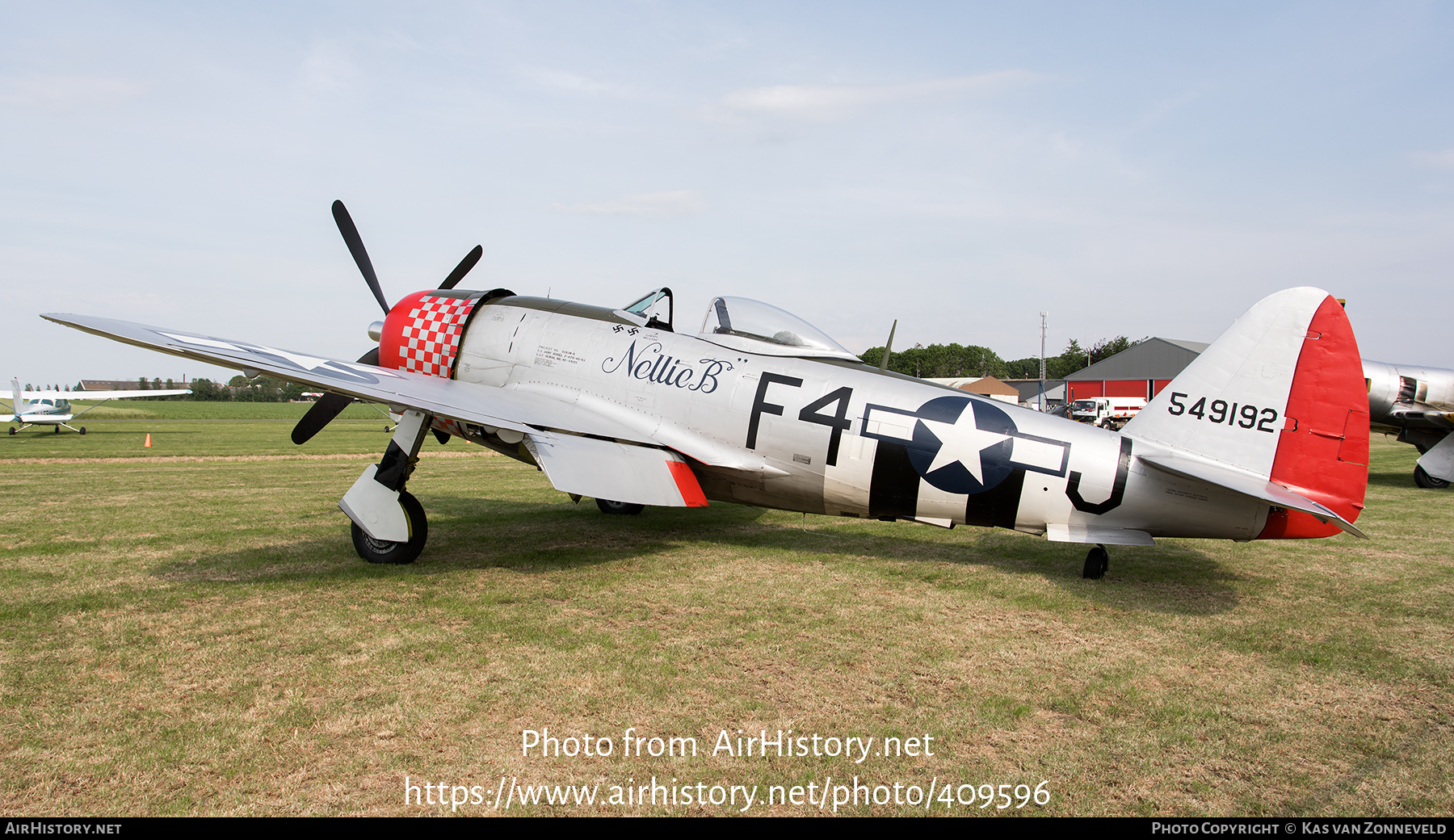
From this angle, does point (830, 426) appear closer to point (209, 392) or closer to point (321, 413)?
point (321, 413)

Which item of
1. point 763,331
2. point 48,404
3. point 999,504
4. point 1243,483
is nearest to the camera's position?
point 1243,483

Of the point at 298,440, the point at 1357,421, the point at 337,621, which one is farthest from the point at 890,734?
the point at 298,440

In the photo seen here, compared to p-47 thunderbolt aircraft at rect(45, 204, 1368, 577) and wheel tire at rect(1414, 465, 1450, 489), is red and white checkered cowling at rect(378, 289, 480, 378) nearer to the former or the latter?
p-47 thunderbolt aircraft at rect(45, 204, 1368, 577)

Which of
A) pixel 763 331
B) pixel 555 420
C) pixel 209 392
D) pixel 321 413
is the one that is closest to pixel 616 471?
pixel 555 420

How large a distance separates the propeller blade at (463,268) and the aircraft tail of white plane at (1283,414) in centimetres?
782

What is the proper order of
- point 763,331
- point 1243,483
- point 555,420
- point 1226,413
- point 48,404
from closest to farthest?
point 1243,483 → point 1226,413 → point 555,420 → point 763,331 → point 48,404

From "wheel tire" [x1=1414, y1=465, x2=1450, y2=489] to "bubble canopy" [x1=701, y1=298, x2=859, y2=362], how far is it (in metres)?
13.2

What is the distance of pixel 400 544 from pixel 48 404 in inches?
1359

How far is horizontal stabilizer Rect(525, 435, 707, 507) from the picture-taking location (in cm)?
583

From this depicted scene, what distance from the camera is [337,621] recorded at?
4.84 m

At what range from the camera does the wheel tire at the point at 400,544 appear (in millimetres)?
6406

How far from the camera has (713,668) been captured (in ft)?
13.5

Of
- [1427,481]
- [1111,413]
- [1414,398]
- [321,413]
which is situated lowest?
[321,413]

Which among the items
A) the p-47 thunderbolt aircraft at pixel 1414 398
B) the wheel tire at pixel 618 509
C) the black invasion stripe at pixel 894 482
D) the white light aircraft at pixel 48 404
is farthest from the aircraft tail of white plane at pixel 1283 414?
the white light aircraft at pixel 48 404
